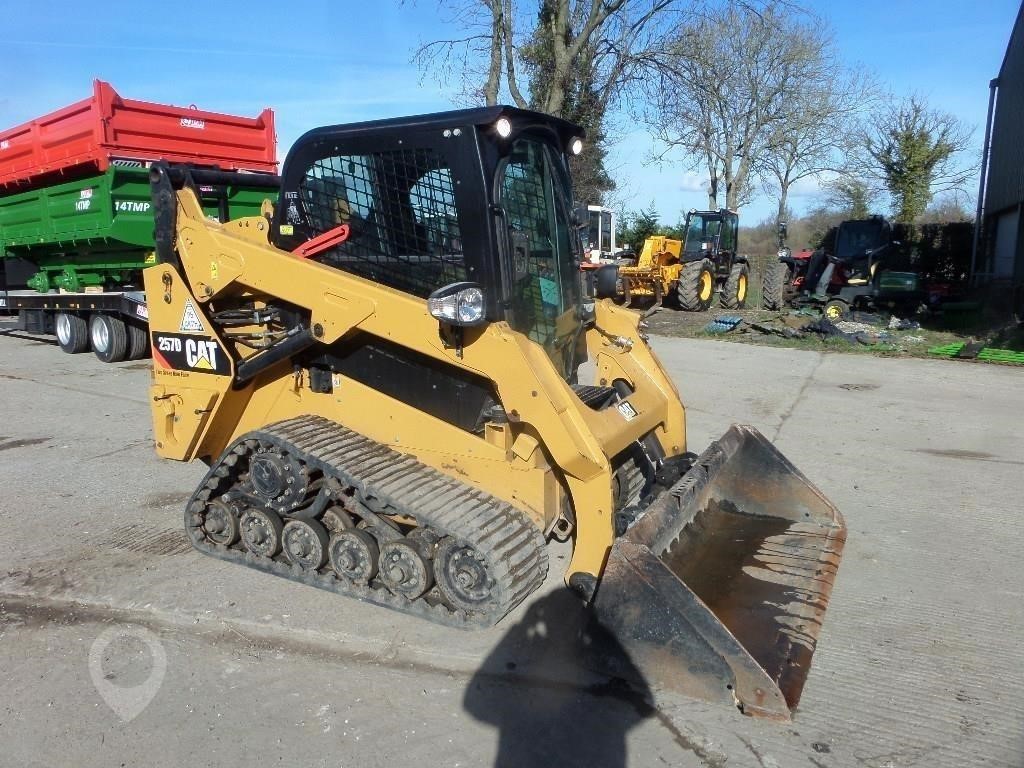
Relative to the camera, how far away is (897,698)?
2.88 m

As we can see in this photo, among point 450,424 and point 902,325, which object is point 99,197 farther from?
point 902,325

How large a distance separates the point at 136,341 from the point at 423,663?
8.92 metres

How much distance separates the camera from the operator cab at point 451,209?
10.5 feet

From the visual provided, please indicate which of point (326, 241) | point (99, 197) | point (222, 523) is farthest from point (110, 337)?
point (326, 241)

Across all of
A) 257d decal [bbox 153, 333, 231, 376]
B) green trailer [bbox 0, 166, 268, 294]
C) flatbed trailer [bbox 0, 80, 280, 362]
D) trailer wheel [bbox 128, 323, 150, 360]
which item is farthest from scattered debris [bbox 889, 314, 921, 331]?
257d decal [bbox 153, 333, 231, 376]

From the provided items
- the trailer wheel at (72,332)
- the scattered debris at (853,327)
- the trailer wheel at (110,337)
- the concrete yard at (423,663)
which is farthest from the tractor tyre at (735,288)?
the concrete yard at (423,663)

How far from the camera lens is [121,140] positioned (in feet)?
30.3

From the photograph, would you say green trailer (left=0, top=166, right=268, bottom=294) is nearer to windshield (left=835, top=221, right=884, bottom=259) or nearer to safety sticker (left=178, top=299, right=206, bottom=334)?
safety sticker (left=178, top=299, right=206, bottom=334)

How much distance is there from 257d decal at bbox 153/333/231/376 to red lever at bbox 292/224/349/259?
0.70 metres

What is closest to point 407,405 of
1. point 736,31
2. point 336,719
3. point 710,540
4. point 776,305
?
point 336,719

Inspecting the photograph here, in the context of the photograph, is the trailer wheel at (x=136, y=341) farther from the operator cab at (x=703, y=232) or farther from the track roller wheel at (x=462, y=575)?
the operator cab at (x=703, y=232)

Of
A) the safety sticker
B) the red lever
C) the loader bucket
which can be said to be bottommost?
the loader bucket

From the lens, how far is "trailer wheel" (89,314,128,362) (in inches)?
405

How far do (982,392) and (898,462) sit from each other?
140 inches
